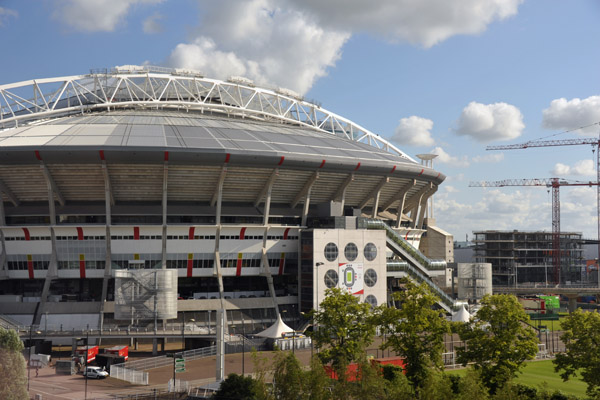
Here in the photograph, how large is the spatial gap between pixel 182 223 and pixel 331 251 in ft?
54.0

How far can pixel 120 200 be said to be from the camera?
6969 centimetres

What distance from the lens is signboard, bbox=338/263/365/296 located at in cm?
7112

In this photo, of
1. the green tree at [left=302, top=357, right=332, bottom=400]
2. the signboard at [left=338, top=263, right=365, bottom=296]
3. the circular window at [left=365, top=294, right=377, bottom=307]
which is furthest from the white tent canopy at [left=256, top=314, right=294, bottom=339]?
the green tree at [left=302, top=357, right=332, bottom=400]

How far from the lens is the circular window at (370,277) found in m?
73.1

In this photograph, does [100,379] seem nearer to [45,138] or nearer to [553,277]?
[45,138]

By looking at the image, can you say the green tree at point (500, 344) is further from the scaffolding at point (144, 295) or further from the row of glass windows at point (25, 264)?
the row of glass windows at point (25, 264)

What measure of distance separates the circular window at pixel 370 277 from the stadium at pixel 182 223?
16 cm

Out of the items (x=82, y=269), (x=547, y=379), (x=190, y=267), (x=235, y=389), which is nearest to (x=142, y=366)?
(x=190, y=267)

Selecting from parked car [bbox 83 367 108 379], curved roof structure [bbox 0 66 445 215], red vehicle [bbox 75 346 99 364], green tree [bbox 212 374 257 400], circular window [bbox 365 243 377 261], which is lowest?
parked car [bbox 83 367 108 379]

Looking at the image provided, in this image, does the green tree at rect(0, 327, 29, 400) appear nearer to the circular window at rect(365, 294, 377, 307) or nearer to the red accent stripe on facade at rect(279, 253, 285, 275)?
the red accent stripe on facade at rect(279, 253, 285, 275)

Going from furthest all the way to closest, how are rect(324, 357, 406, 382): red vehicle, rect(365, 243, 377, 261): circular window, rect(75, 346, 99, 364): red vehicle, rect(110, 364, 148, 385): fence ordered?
rect(365, 243, 377, 261): circular window → rect(75, 346, 99, 364): red vehicle → rect(110, 364, 148, 385): fence → rect(324, 357, 406, 382): red vehicle

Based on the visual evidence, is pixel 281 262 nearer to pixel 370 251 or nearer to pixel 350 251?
pixel 350 251

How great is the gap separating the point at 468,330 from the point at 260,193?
1441 inches

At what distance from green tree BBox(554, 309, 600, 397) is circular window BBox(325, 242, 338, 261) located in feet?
106
